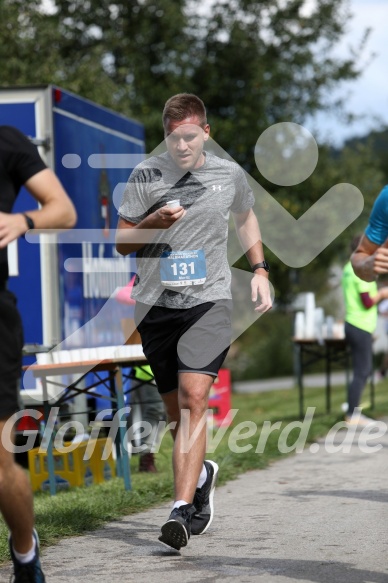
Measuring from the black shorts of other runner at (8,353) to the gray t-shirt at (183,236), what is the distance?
1585 mm

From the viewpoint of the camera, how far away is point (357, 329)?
12.5 metres

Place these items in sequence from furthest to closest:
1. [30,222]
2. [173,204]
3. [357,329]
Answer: [357,329]
[173,204]
[30,222]

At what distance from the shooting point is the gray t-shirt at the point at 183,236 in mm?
5656

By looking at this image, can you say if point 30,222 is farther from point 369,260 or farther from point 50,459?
point 50,459

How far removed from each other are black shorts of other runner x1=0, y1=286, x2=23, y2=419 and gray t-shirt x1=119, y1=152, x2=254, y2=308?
1.59 metres

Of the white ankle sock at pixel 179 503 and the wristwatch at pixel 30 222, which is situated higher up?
the wristwatch at pixel 30 222

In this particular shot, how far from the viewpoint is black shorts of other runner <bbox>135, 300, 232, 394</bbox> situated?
18.4 ft

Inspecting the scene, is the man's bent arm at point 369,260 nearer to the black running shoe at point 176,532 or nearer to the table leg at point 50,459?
the black running shoe at point 176,532

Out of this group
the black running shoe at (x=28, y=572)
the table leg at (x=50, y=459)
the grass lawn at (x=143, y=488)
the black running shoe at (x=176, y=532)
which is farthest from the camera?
the table leg at (x=50, y=459)

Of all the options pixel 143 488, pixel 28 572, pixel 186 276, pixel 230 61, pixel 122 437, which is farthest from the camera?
pixel 230 61

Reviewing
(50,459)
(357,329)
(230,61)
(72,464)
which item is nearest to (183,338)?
(50,459)

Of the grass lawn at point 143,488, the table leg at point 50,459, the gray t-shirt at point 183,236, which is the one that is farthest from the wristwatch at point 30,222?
the table leg at point 50,459

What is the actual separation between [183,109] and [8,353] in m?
2.04

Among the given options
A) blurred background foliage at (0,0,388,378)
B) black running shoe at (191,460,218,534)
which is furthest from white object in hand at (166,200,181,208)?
blurred background foliage at (0,0,388,378)
